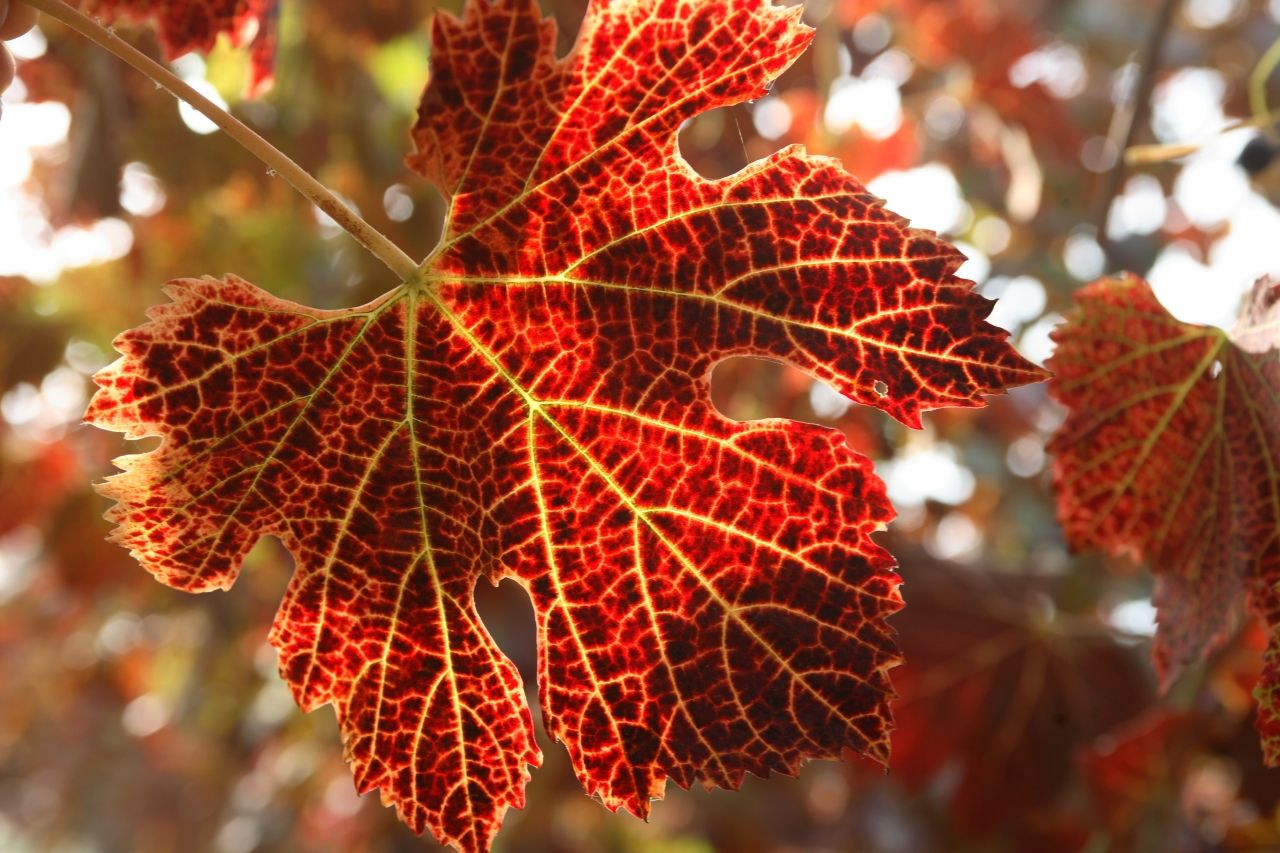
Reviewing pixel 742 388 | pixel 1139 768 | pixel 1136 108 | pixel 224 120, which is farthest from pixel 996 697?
pixel 224 120

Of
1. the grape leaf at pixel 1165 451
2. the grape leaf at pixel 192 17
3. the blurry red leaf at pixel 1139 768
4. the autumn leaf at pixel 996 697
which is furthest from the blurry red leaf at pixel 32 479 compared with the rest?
the grape leaf at pixel 1165 451

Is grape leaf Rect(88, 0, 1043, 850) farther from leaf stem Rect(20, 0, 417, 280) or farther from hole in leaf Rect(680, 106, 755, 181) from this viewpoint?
hole in leaf Rect(680, 106, 755, 181)

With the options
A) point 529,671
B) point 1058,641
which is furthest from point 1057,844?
point 529,671

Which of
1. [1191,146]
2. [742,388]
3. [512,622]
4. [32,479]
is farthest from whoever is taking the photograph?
[32,479]

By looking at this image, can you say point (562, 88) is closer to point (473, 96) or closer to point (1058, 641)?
point (473, 96)

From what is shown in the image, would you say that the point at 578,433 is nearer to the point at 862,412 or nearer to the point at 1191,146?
the point at 1191,146
